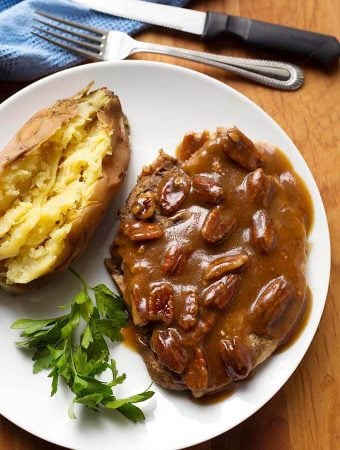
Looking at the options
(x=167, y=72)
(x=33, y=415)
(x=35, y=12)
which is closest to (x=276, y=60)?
(x=167, y=72)

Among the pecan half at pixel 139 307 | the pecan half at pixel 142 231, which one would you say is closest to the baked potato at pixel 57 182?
the pecan half at pixel 142 231

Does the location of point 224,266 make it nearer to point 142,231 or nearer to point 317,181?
point 142,231

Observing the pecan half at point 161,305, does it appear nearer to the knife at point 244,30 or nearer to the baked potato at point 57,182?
the baked potato at point 57,182

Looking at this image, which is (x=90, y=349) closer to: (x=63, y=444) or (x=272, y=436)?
(x=63, y=444)

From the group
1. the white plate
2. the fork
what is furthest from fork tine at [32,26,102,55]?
the white plate

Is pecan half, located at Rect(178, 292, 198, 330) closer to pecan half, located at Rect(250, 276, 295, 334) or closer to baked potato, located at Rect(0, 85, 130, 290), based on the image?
pecan half, located at Rect(250, 276, 295, 334)

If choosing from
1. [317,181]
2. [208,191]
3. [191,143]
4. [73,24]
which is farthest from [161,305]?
[73,24]
